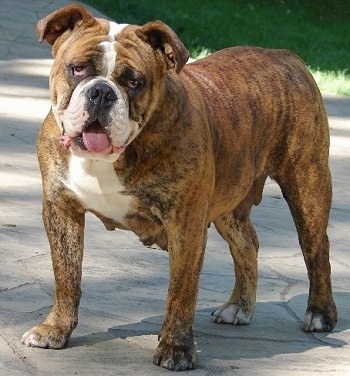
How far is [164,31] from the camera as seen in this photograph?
15.1 feet

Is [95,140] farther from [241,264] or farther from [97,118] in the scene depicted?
[241,264]

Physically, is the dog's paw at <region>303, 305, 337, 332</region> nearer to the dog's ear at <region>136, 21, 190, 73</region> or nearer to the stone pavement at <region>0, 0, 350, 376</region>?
the stone pavement at <region>0, 0, 350, 376</region>

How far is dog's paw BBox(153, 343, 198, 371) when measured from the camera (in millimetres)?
4742

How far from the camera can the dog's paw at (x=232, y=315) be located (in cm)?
563

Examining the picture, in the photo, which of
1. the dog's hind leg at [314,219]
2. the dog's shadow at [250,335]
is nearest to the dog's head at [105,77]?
the dog's shadow at [250,335]

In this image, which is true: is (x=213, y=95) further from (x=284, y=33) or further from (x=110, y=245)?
(x=284, y=33)

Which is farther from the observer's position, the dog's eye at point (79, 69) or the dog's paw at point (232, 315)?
the dog's paw at point (232, 315)

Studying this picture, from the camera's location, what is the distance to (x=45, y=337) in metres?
4.91

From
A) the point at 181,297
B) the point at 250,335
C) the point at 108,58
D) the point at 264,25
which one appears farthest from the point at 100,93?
the point at 264,25

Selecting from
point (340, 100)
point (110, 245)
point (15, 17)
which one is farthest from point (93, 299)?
point (15, 17)

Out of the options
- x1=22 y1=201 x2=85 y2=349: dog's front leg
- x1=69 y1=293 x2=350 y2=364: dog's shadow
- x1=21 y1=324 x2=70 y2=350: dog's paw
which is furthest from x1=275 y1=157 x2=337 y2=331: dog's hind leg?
x1=21 y1=324 x2=70 y2=350: dog's paw

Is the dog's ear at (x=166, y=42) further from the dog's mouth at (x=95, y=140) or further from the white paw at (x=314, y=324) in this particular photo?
the white paw at (x=314, y=324)

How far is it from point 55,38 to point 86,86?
1.43 ft

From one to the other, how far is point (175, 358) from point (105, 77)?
1140 mm
